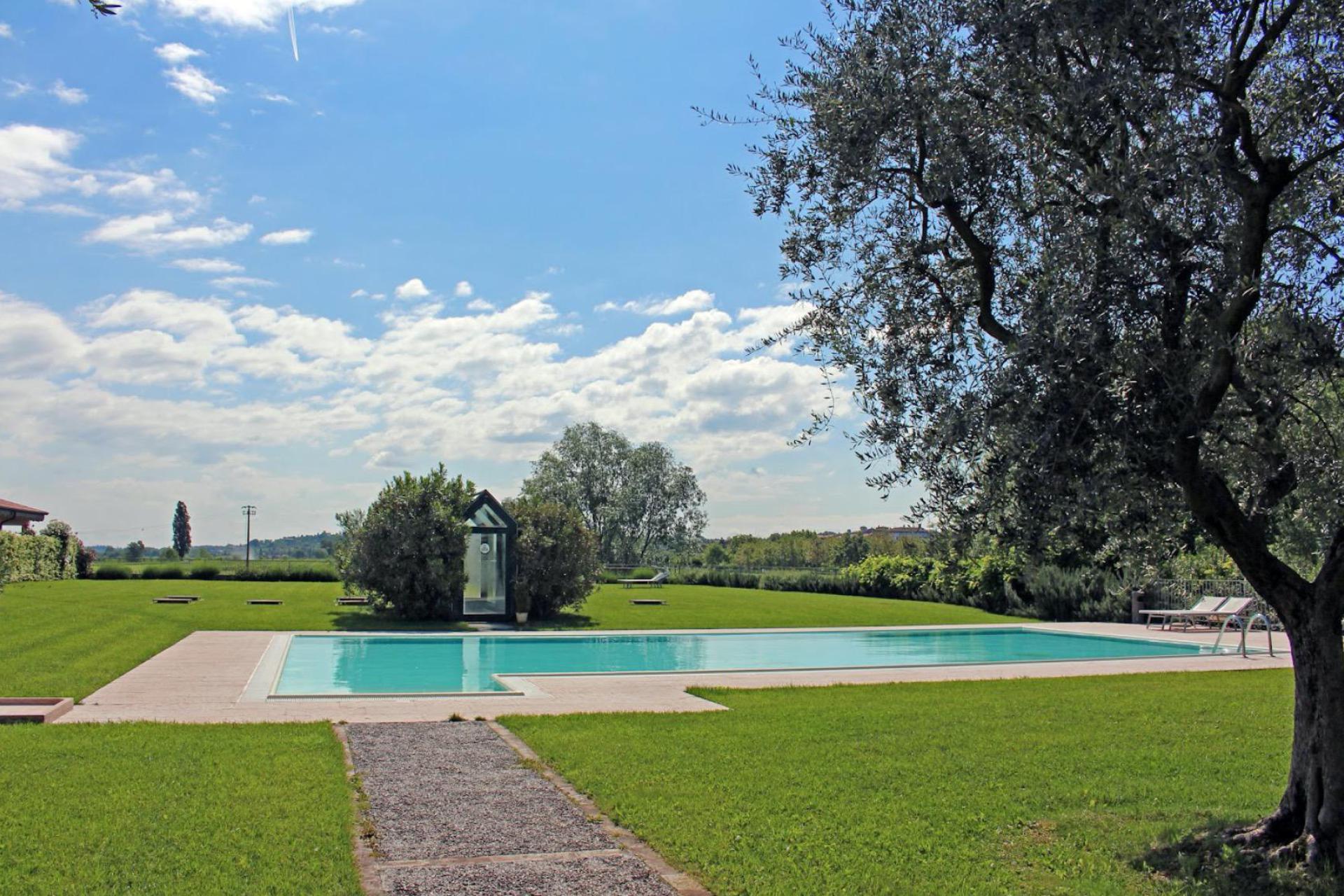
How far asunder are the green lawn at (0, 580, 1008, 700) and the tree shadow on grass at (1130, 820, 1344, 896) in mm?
11059

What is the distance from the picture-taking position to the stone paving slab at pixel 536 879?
509cm

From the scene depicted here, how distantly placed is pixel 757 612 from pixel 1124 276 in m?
24.9

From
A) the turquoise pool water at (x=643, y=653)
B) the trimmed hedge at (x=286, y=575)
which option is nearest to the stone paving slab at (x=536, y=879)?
the turquoise pool water at (x=643, y=653)

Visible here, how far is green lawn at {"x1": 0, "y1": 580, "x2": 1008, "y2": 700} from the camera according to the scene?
1422 centimetres

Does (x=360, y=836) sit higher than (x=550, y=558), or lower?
lower

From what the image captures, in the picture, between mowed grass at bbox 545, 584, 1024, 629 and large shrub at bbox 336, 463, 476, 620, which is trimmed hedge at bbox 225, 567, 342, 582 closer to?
mowed grass at bbox 545, 584, 1024, 629

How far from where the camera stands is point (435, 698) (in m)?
12.5

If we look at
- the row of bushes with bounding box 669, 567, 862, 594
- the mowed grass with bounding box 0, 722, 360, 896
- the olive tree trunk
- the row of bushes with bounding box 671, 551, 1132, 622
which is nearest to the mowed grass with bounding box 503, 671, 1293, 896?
the olive tree trunk

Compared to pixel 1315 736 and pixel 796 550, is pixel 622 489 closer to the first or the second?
pixel 796 550

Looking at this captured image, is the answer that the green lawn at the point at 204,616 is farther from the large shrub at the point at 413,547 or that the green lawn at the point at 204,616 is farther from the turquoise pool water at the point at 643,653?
the turquoise pool water at the point at 643,653

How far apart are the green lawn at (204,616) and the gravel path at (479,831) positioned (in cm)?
574

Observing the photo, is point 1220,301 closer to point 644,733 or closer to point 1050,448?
point 1050,448

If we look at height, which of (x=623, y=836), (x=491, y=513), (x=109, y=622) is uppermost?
(x=491, y=513)

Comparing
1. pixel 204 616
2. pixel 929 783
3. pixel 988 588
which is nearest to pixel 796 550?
pixel 988 588
